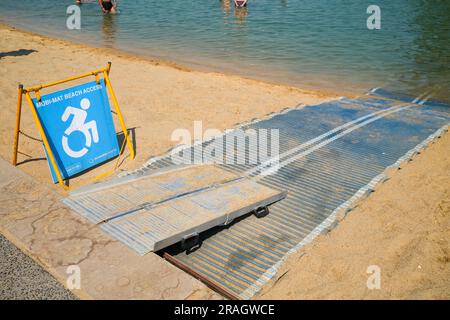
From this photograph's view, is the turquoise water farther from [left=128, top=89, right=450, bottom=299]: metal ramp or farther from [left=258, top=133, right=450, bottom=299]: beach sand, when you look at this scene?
[left=258, top=133, right=450, bottom=299]: beach sand

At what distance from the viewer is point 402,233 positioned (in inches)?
200

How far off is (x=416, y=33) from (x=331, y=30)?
4972 mm

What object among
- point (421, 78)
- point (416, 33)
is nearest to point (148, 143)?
point (421, 78)

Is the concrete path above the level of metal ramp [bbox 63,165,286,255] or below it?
below

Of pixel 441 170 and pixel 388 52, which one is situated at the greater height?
pixel 388 52

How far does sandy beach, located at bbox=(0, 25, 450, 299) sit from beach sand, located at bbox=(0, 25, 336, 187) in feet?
0.08

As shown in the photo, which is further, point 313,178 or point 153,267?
point 313,178

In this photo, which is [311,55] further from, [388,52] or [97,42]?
[97,42]

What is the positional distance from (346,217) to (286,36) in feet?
60.5

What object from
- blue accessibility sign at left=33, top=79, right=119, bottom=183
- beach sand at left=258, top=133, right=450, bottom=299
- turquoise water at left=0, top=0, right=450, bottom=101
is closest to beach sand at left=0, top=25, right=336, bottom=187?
blue accessibility sign at left=33, top=79, right=119, bottom=183

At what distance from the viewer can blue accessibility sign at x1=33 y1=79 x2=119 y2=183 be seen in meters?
5.85

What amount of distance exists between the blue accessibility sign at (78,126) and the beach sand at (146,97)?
0.98 ft

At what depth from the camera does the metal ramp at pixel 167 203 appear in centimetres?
459
